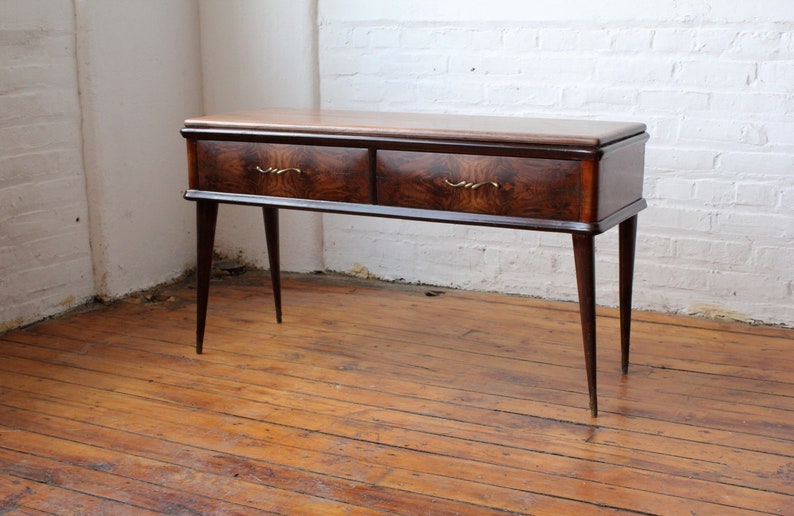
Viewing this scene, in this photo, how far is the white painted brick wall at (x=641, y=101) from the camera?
3426 millimetres

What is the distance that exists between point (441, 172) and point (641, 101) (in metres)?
1.22

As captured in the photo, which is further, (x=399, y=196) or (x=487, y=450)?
(x=399, y=196)

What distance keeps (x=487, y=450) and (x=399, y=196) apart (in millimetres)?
749

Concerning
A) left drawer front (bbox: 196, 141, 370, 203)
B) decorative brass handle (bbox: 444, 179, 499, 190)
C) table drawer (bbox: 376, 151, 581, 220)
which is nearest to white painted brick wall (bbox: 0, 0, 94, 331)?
left drawer front (bbox: 196, 141, 370, 203)

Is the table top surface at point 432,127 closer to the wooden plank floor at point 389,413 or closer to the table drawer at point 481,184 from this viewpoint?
the table drawer at point 481,184

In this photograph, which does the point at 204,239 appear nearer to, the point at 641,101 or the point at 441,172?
the point at 441,172

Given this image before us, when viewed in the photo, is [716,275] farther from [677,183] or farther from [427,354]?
[427,354]

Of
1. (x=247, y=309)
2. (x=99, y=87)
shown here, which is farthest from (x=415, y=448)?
(x=99, y=87)

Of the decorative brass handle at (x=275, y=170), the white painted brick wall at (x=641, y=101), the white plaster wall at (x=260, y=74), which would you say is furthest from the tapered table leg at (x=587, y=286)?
the white plaster wall at (x=260, y=74)

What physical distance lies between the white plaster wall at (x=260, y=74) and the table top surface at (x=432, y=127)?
0.95m

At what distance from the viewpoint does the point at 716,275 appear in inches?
141

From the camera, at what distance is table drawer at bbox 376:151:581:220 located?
255 cm

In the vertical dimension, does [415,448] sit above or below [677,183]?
below

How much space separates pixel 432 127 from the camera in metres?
2.71
